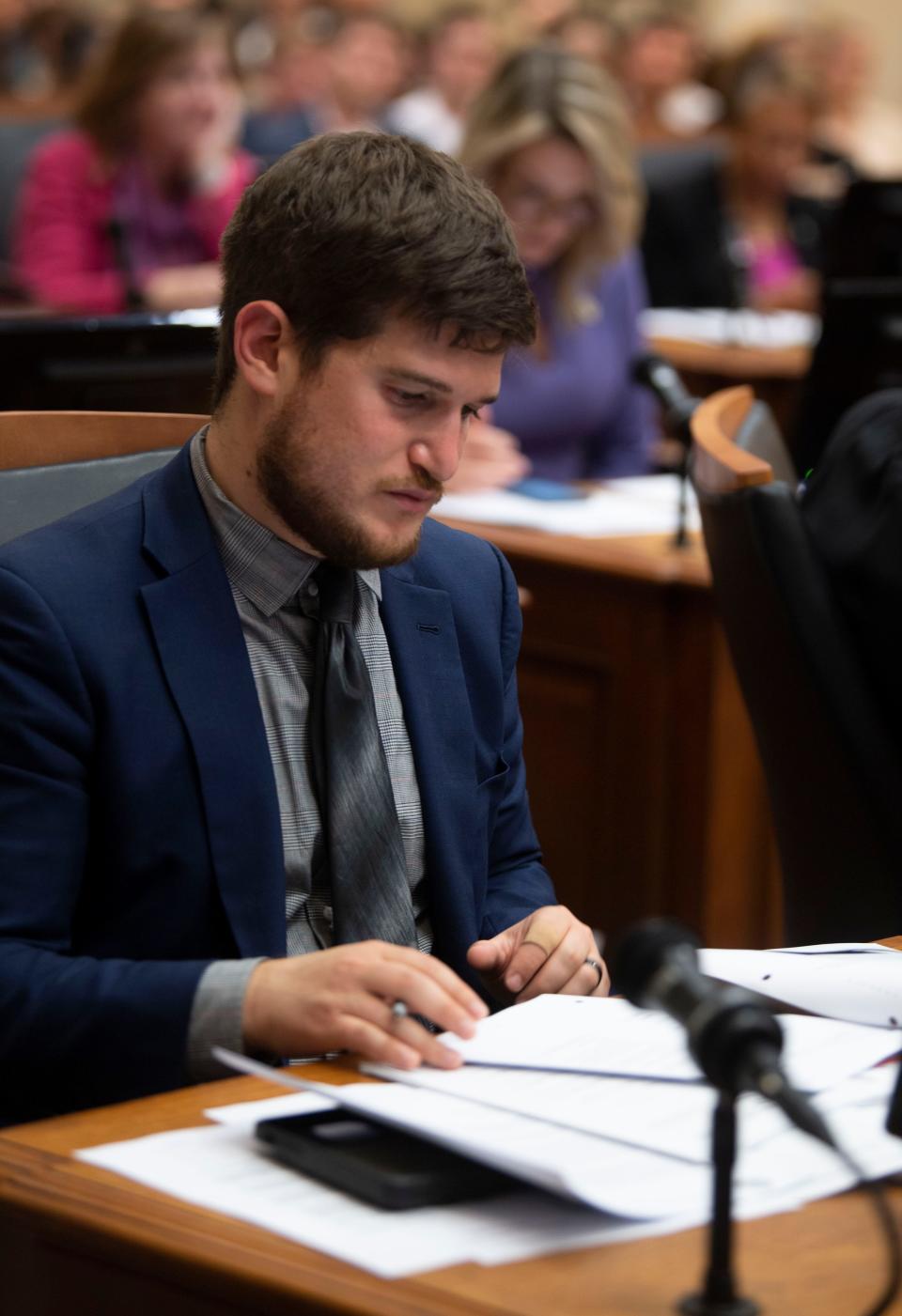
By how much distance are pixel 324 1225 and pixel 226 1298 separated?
56 mm

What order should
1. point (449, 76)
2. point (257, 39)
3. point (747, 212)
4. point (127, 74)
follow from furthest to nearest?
point (257, 39) → point (449, 76) → point (747, 212) → point (127, 74)

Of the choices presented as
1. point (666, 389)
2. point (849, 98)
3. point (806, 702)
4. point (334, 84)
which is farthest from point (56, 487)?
point (849, 98)

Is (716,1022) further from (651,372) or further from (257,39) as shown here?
(257,39)

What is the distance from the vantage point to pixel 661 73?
389 inches

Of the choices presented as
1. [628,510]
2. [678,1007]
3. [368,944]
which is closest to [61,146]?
[628,510]

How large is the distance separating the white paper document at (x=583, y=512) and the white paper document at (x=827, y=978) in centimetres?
156

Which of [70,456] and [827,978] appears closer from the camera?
[827,978]

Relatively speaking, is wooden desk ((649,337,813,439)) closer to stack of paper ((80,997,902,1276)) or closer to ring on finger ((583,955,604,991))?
ring on finger ((583,955,604,991))

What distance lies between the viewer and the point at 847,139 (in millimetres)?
10617

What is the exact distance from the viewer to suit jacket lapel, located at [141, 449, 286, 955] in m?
1.30

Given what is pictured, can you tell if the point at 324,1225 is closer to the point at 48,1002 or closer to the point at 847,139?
the point at 48,1002

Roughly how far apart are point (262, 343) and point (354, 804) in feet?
1.12

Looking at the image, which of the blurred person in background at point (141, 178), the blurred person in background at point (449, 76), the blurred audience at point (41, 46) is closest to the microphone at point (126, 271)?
the blurred person in background at point (141, 178)

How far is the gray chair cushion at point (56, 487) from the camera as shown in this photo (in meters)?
1.52
